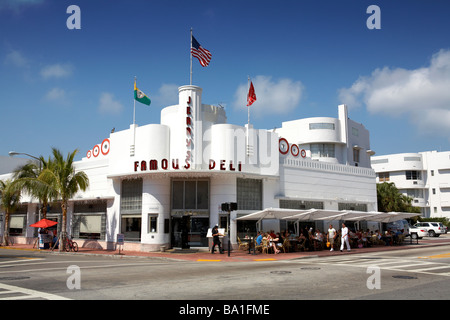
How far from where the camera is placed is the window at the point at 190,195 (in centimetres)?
2652

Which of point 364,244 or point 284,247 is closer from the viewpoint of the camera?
point 284,247

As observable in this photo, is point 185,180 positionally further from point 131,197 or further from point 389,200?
point 389,200

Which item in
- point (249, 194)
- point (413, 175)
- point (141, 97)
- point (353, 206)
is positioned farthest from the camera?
point (413, 175)

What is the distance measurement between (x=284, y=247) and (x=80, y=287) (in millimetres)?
16011

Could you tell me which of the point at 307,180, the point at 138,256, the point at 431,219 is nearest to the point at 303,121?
the point at 307,180

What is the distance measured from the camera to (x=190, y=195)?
2661 centimetres

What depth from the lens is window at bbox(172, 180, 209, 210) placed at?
2652 cm

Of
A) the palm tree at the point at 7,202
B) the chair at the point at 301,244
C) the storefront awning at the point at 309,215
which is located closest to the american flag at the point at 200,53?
the storefront awning at the point at 309,215

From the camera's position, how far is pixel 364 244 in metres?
29.2

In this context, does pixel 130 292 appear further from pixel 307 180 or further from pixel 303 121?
pixel 303 121

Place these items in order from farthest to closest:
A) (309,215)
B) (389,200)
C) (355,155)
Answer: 1. (389,200)
2. (355,155)
3. (309,215)

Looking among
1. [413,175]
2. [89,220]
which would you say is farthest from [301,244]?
[413,175]

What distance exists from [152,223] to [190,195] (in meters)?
3.05

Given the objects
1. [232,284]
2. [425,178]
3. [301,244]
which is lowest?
[301,244]
